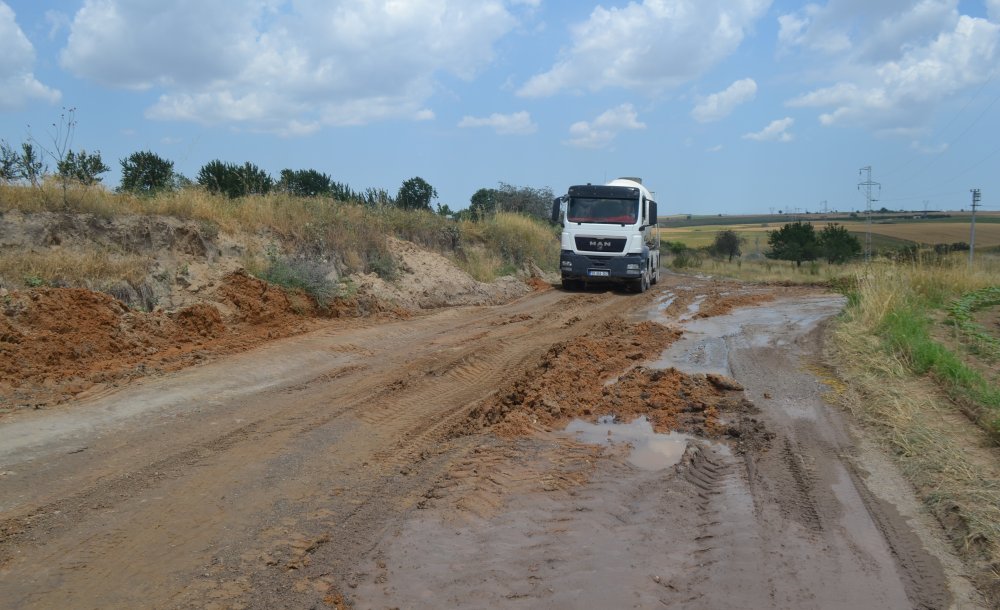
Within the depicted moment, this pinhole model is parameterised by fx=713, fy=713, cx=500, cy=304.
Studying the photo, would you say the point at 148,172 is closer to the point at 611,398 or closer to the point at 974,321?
the point at 611,398

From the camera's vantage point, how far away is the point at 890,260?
17.6 m

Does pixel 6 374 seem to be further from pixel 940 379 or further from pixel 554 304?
pixel 554 304

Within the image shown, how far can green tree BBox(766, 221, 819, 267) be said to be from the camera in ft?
179

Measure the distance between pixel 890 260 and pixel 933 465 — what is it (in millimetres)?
13293

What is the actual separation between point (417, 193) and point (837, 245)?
37.8m

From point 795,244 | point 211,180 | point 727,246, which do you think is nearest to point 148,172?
point 211,180

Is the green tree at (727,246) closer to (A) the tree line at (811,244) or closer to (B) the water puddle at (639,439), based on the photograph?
(A) the tree line at (811,244)

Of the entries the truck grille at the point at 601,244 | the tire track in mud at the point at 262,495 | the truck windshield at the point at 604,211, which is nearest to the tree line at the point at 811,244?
the truck windshield at the point at 604,211

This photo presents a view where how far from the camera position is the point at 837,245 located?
53.8m

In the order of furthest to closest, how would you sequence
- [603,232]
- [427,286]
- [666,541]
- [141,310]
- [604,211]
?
1. [604,211]
2. [603,232]
3. [427,286]
4. [141,310]
5. [666,541]

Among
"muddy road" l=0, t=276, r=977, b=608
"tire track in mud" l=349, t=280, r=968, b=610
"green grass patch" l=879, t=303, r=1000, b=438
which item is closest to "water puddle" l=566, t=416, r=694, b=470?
"muddy road" l=0, t=276, r=977, b=608

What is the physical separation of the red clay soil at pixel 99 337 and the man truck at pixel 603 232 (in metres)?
10.8

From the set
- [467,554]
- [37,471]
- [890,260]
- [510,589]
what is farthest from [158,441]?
[890,260]

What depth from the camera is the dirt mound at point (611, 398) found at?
7.19 metres
